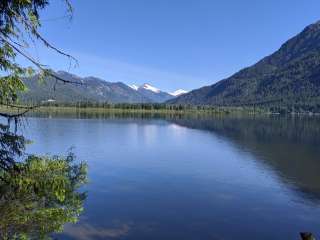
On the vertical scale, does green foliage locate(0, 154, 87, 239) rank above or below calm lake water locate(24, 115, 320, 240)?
above

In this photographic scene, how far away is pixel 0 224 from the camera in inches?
541

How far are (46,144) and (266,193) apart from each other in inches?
2246

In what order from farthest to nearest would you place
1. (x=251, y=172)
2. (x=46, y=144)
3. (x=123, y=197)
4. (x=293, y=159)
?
(x=46, y=144) < (x=293, y=159) < (x=251, y=172) < (x=123, y=197)

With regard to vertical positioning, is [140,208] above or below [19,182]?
below

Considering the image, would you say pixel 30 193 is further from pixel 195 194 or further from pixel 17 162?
pixel 195 194

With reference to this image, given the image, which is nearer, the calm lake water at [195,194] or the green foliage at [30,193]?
the green foliage at [30,193]

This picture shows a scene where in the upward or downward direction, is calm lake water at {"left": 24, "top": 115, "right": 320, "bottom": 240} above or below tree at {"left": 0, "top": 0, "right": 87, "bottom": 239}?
below

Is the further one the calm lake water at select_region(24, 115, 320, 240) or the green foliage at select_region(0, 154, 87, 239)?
the calm lake water at select_region(24, 115, 320, 240)

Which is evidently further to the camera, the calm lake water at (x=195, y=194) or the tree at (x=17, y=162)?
the calm lake water at (x=195, y=194)

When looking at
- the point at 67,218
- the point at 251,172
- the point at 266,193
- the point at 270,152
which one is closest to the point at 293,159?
the point at 270,152

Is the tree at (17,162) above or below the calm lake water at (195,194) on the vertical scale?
above

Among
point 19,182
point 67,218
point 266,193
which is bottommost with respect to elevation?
point 266,193

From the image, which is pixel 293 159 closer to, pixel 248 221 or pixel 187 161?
pixel 187 161

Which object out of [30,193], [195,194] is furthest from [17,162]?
[195,194]
